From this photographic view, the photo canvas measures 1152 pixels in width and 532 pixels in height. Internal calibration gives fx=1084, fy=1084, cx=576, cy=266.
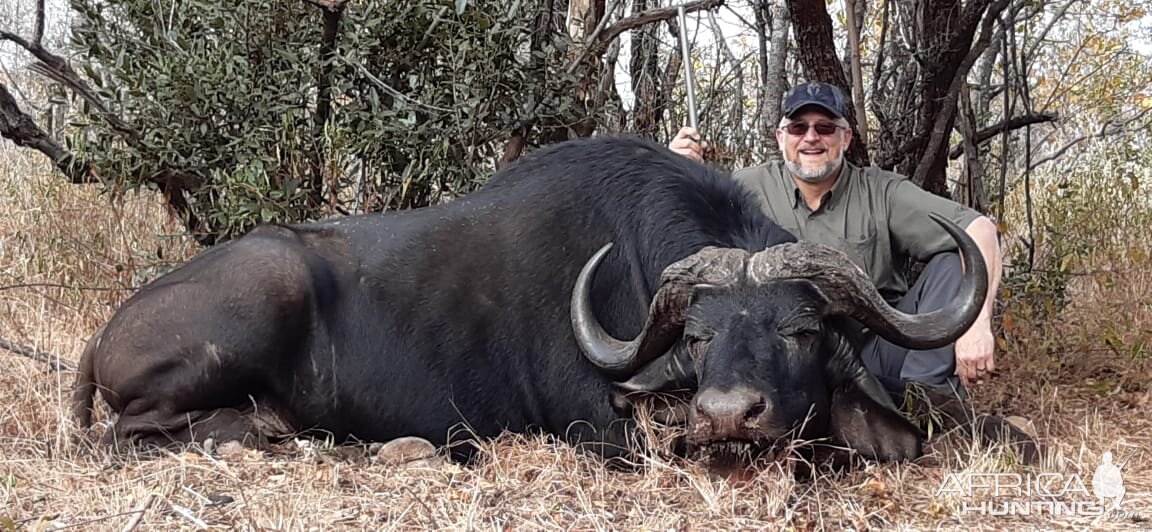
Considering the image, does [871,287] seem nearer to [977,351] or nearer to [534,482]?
[977,351]

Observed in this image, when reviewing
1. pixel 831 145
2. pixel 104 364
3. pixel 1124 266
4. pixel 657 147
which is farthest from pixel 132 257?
pixel 1124 266

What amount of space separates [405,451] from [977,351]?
85.2 inches

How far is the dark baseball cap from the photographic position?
183 inches

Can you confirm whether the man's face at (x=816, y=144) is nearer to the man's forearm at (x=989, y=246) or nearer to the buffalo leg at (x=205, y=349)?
the man's forearm at (x=989, y=246)

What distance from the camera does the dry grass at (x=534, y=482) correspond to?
3.16 m

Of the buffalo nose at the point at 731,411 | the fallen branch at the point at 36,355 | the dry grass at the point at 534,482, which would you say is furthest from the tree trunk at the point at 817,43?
the fallen branch at the point at 36,355

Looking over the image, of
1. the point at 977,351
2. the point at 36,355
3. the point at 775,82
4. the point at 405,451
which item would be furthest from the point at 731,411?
the point at 775,82

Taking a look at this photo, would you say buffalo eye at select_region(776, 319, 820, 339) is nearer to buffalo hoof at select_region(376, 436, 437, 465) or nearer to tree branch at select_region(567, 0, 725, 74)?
buffalo hoof at select_region(376, 436, 437, 465)

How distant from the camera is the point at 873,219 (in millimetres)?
4770

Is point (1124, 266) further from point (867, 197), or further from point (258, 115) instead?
point (258, 115)

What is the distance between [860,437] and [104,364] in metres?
2.84

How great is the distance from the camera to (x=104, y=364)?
13.7 ft

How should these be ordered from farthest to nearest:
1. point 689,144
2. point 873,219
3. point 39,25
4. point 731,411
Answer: point 39,25
point 689,144
point 873,219
point 731,411

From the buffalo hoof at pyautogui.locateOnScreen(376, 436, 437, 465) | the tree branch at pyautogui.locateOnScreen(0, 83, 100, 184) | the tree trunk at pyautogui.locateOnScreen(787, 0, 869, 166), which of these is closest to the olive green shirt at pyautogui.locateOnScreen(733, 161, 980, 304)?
the tree trunk at pyautogui.locateOnScreen(787, 0, 869, 166)
